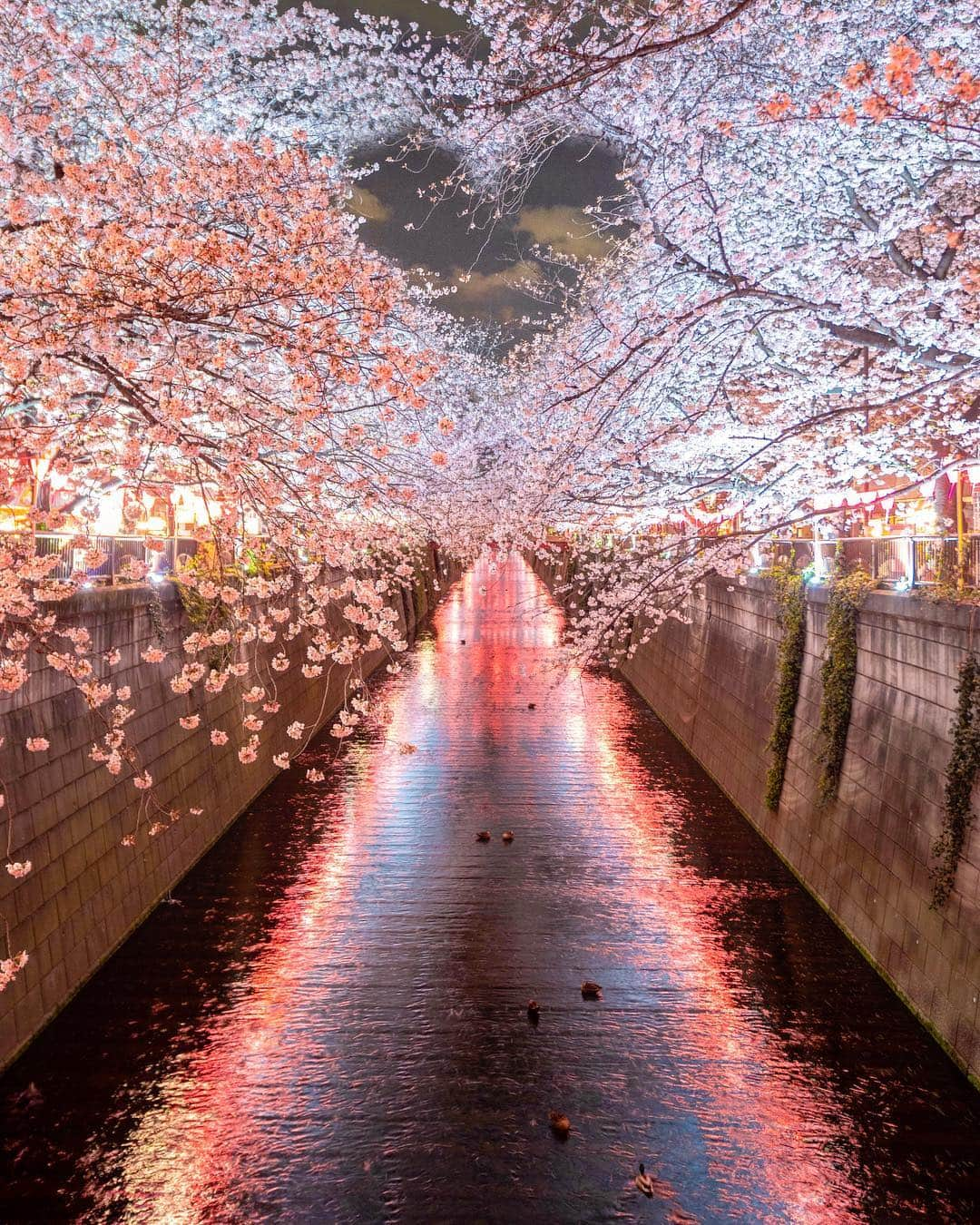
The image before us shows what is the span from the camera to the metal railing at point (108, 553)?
8336 mm

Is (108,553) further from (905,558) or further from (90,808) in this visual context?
(905,558)

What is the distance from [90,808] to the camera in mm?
9195

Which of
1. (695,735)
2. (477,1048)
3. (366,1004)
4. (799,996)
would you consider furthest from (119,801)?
(695,735)

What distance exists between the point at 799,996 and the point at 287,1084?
4.74 meters

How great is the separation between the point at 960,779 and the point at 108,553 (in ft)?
26.9

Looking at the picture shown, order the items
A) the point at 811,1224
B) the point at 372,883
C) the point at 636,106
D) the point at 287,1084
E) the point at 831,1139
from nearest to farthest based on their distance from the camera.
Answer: the point at 811,1224 → the point at 831,1139 → the point at 287,1084 → the point at 636,106 → the point at 372,883

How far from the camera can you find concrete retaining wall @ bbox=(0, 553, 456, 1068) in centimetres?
769

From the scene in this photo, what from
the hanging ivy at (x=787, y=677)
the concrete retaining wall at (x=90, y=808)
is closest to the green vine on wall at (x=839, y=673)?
the hanging ivy at (x=787, y=677)

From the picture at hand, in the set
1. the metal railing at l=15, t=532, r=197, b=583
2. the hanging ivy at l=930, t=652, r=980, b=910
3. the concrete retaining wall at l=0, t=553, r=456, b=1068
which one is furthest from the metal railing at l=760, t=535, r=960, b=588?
the metal railing at l=15, t=532, r=197, b=583

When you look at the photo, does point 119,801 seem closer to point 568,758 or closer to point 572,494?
point 572,494

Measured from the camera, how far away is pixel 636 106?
11.1m

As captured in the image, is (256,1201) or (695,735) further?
(695,735)

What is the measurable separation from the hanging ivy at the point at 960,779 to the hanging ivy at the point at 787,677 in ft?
16.3

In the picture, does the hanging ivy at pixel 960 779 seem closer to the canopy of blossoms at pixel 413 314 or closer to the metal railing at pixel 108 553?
the canopy of blossoms at pixel 413 314
